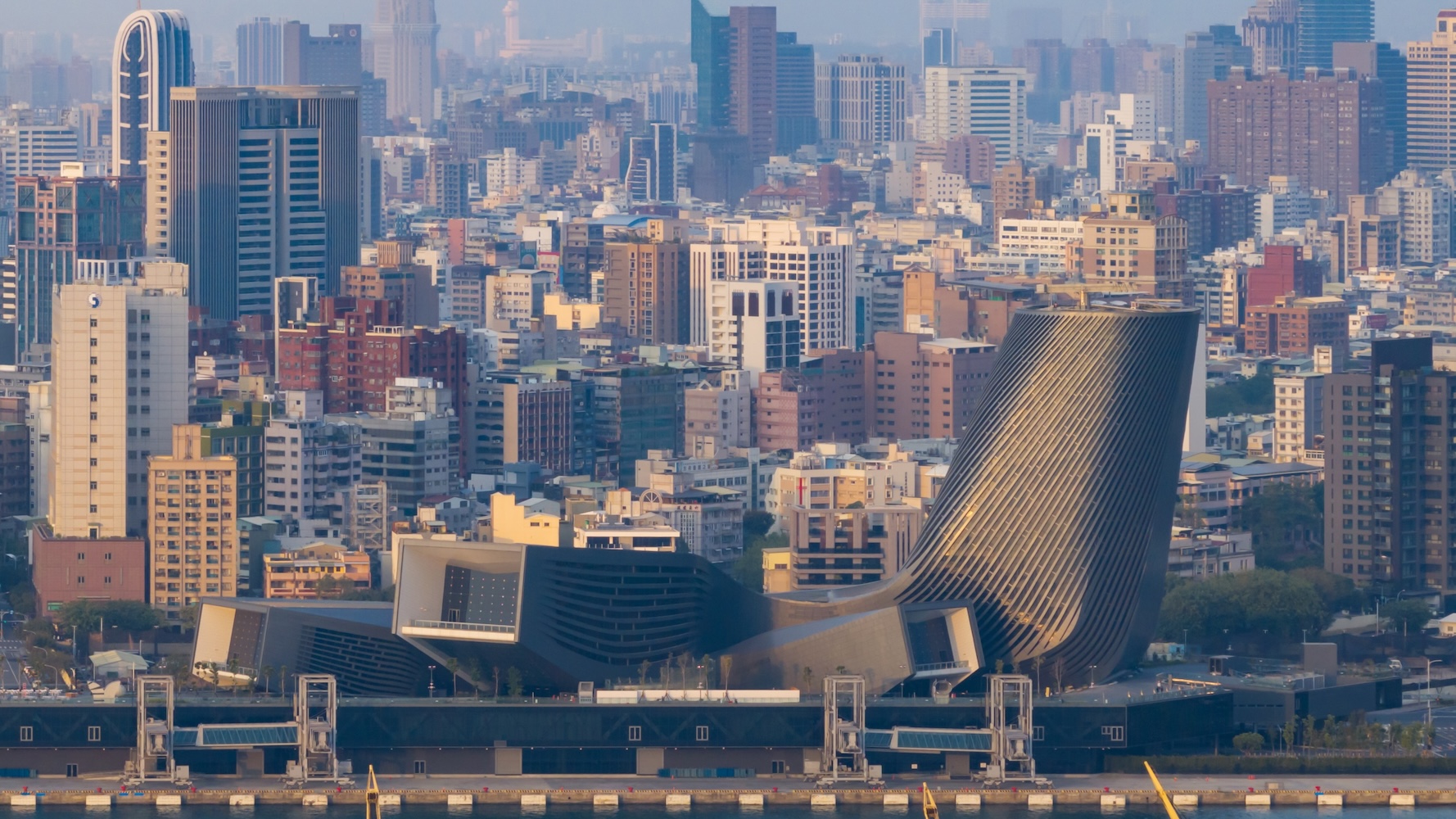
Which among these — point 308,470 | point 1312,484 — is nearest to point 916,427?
point 1312,484

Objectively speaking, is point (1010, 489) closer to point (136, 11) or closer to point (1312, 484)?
point (1312, 484)

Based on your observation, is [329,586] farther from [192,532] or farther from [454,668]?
[454,668]

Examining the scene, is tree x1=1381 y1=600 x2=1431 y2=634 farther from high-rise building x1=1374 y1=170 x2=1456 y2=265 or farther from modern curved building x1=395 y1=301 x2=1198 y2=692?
high-rise building x1=1374 y1=170 x2=1456 y2=265

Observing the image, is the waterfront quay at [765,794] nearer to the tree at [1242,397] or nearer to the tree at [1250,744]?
the tree at [1250,744]

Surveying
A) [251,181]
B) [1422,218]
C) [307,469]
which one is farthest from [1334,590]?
[1422,218]

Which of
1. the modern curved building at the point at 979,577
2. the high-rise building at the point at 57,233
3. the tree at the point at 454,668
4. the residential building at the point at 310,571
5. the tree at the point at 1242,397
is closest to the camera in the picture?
the modern curved building at the point at 979,577

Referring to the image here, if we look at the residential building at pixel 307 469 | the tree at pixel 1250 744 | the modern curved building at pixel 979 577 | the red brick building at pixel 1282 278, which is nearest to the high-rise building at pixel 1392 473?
the modern curved building at pixel 979 577
